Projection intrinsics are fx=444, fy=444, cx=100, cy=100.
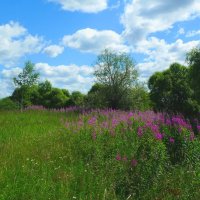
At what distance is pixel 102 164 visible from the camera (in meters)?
9.92

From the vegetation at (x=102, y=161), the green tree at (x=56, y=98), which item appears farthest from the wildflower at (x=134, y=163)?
the green tree at (x=56, y=98)

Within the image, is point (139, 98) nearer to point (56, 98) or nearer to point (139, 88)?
point (139, 88)

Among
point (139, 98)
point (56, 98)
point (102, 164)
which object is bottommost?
point (102, 164)

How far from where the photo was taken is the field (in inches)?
335

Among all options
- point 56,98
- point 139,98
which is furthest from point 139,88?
point 56,98

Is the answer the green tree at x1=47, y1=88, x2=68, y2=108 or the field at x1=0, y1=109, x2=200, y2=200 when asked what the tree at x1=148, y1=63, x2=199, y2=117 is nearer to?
the field at x1=0, y1=109, x2=200, y2=200

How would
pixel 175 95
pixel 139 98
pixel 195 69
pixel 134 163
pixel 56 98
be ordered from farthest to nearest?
pixel 56 98 → pixel 139 98 → pixel 175 95 → pixel 195 69 → pixel 134 163

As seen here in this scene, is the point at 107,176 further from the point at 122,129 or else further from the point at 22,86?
the point at 22,86

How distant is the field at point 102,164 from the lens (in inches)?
335

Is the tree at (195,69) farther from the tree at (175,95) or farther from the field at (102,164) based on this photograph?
the field at (102,164)

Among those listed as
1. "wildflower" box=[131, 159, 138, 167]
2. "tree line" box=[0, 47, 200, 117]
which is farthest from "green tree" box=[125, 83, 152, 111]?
"wildflower" box=[131, 159, 138, 167]

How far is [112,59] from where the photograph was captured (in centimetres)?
2806

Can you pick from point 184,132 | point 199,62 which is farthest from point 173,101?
point 184,132

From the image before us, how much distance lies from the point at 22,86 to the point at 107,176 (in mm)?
24789
